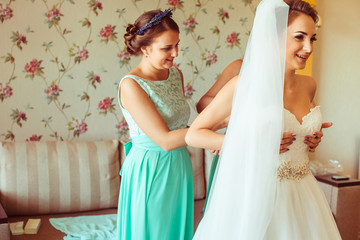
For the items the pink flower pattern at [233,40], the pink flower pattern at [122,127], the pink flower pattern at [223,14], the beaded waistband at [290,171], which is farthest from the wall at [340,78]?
the beaded waistband at [290,171]

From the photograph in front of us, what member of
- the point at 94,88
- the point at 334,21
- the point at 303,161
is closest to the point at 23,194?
the point at 94,88

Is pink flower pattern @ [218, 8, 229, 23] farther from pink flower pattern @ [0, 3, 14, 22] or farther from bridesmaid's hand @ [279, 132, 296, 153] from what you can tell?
bridesmaid's hand @ [279, 132, 296, 153]

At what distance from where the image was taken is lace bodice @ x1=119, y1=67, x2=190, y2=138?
5.53ft

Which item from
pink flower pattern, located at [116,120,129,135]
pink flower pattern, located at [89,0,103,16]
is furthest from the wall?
pink flower pattern, located at [89,0,103,16]

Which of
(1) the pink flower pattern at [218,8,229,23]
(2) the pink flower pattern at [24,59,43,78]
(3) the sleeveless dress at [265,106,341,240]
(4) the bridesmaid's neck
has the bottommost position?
(3) the sleeveless dress at [265,106,341,240]

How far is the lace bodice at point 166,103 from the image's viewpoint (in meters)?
1.69

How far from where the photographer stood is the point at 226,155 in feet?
4.06

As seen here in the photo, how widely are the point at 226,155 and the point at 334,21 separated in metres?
2.70

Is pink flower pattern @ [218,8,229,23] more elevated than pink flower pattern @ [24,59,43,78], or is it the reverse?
pink flower pattern @ [218,8,229,23]

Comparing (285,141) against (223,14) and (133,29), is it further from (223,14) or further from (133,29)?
(223,14)

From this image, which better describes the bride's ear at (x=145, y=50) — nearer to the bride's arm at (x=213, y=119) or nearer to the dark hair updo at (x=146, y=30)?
the dark hair updo at (x=146, y=30)

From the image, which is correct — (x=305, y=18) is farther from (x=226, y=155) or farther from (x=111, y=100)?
(x=111, y=100)

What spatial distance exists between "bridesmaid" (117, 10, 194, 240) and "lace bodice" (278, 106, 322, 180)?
0.45 metres

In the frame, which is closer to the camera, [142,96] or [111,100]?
[142,96]
